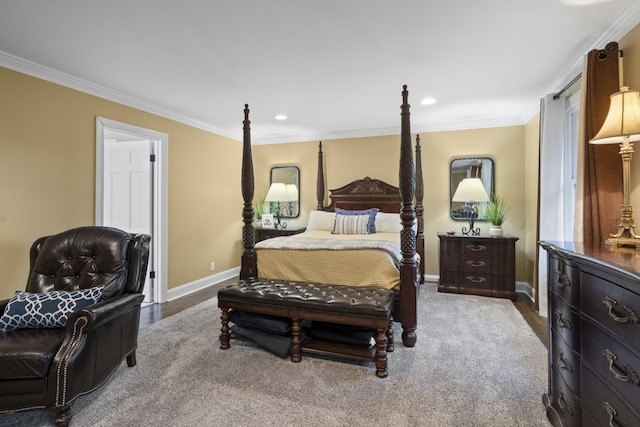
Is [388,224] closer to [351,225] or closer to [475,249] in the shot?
[351,225]

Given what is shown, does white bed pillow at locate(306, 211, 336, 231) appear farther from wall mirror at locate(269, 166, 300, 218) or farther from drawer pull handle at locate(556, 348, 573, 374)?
drawer pull handle at locate(556, 348, 573, 374)

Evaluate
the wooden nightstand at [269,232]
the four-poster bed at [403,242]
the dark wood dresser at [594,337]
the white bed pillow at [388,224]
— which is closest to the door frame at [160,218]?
the four-poster bed at [403,242]

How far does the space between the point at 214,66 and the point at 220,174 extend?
246 centimetres

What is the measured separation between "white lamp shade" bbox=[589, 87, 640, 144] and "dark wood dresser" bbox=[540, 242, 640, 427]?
0.60 metres

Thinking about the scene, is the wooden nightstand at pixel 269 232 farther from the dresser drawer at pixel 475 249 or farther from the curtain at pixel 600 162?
the curtain at pixel 600 162

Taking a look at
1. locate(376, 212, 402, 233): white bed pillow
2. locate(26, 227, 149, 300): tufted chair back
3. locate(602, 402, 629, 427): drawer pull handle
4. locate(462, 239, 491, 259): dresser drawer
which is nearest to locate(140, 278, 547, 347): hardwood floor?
locate(462, 239, 491, 259): dresser drawer

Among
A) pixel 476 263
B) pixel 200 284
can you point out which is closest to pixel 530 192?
pixel 476 263

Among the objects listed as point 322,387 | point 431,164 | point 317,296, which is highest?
point 431,164

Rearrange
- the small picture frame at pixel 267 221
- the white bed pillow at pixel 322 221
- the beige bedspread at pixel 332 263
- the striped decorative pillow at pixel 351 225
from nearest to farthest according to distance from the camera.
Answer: the beige bedspread at pixel 332 263 < the striped decorative pillow at pixel 351 225 < the white bed pillow at pixel 322 221 < the small picture frame at pixel 267 221

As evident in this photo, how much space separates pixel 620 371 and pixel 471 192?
3338 millimetres

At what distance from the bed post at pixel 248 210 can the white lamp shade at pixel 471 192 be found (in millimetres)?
2802

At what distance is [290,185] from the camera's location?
18.0ft

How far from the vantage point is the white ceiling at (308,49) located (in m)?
1.96

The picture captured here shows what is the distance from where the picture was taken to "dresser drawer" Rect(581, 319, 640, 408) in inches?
40.0
